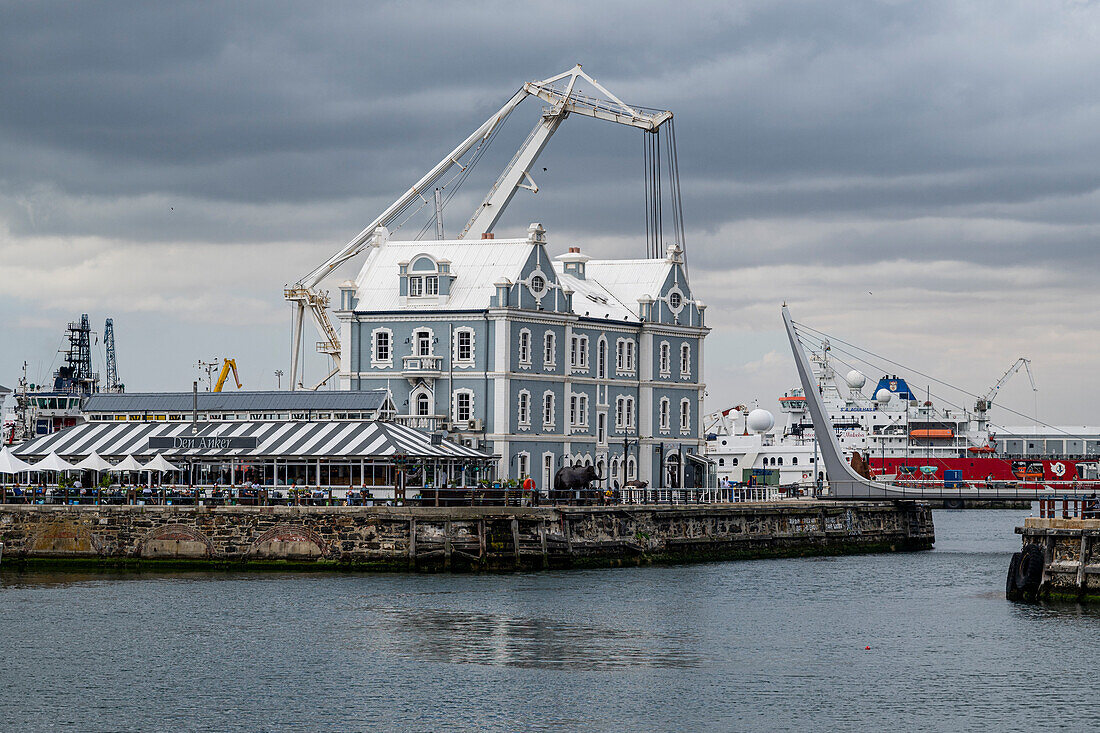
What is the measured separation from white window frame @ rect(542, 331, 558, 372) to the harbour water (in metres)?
23.5

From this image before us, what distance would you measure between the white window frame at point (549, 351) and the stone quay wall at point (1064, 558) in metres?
36.1

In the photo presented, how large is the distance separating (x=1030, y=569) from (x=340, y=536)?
1054 inches

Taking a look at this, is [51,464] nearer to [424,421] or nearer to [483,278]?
[424,421]

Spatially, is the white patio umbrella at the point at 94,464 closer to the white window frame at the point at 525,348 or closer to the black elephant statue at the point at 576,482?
the black elephant statue at the point at 576,482

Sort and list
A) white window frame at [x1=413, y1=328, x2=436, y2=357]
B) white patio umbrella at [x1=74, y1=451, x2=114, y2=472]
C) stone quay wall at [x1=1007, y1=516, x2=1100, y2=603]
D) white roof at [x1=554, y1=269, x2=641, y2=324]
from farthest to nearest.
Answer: white roof at [x1=554, y1=269, x2=641, y2=324]
white window frame at [x1=413, y1=328, x2=436, y2=357]
white patio umbrella at [x1=74, y1=451, x2=114, y2=472]
stone quay wall at [x1=1007, y1=516, x2=1100, y2=603]

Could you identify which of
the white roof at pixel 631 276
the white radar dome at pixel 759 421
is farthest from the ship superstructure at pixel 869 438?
the white roof at pixel 631 276

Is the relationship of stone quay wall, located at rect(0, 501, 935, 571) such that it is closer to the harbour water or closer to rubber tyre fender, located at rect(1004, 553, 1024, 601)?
the harbour water

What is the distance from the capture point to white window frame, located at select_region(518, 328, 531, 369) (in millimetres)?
88250

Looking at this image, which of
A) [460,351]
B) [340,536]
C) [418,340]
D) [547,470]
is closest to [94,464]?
[340,536]

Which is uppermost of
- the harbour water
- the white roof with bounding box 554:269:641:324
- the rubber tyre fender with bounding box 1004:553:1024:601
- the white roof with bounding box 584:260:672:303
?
the white roof with bounding box 584:260:672:303

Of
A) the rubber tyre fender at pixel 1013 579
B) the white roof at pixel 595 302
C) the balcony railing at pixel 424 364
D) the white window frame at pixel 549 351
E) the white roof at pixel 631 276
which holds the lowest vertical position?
the rubber tyre fender at pixel 1013 579

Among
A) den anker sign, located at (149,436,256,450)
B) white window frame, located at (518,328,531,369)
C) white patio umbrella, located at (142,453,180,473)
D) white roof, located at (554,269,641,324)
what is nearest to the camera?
white patio umbrella, located at (142,453,180,473)

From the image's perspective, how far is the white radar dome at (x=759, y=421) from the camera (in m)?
157

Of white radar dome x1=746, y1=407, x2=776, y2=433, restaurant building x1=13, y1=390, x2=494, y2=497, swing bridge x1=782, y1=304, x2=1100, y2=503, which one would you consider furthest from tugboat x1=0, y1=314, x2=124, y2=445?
white radar dome x1=746, y1=407, x2=776, y2=433
